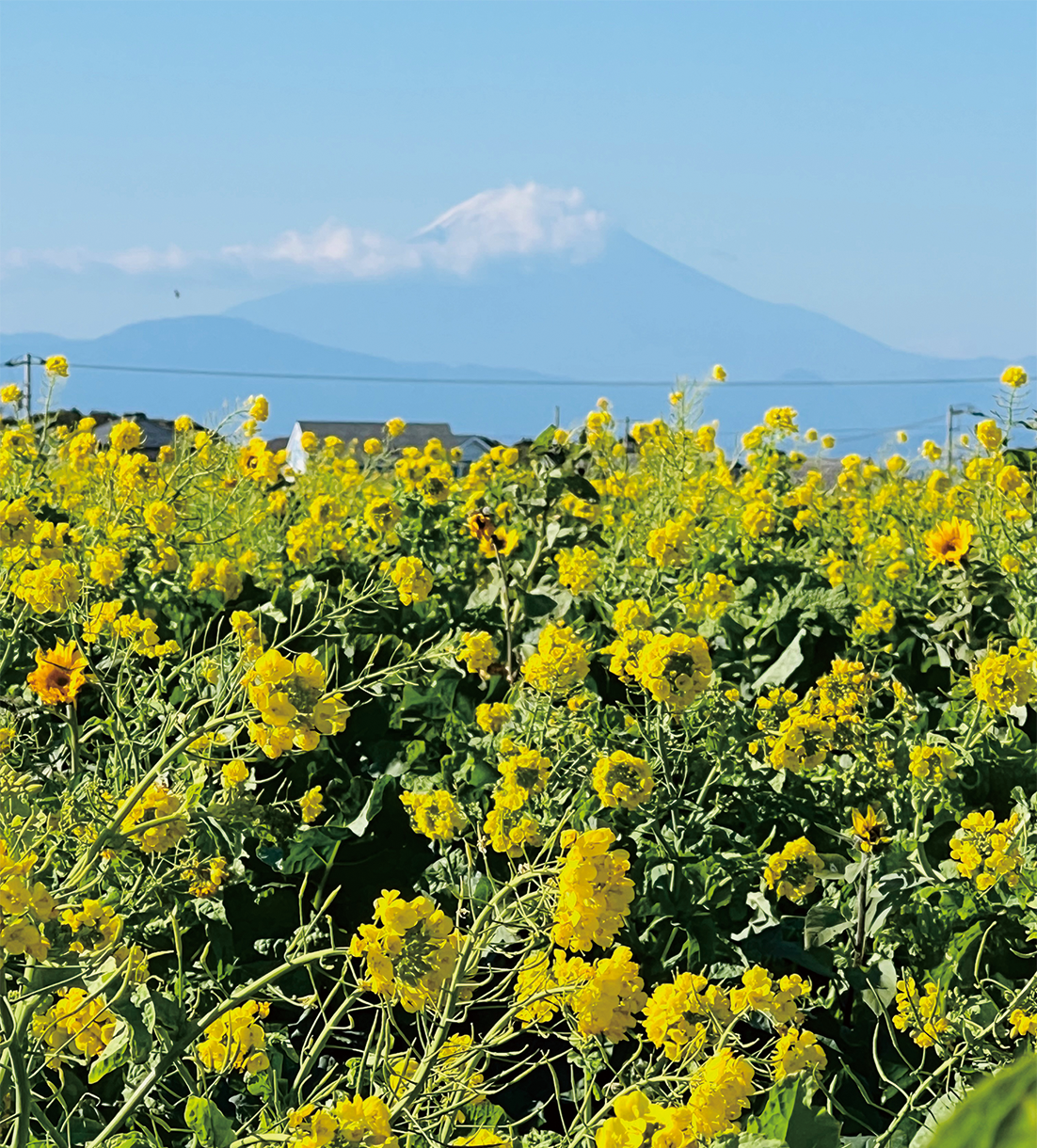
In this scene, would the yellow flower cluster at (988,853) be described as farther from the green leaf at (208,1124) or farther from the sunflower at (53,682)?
the sunflower at (53,682)

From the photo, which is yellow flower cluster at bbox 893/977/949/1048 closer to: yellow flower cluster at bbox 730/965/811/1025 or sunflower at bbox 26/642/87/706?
yellow flower cluster at bbox 730/965/811/1025

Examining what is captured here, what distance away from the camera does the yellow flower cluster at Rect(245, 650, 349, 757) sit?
1148mm

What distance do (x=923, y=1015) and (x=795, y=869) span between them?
44cm

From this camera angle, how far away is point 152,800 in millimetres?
1657

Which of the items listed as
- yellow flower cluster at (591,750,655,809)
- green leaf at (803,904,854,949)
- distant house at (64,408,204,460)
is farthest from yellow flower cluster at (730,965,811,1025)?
distant house at (64,408,204,460)

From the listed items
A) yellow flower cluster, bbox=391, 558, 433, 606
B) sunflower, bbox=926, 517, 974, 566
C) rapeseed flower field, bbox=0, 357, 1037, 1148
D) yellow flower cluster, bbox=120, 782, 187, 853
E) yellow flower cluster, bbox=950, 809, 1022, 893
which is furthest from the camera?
sunflower, bbox=926, 517, 974, 566

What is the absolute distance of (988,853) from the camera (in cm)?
196

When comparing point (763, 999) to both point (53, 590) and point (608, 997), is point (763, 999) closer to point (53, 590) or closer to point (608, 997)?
point (608, 997)

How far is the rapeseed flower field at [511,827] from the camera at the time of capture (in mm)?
1271

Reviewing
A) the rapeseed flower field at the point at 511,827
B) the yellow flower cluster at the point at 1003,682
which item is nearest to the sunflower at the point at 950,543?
the rapeseed flower field at the point at 511,827

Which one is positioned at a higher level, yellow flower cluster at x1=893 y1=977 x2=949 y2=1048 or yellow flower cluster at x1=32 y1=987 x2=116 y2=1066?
yellow flower cluster at x1=32 y1=987 x2=116 y2=1066

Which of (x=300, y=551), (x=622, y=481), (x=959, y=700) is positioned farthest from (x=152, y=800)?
(x=622, y=481)

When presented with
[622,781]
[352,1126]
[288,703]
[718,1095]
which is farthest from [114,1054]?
[622,781]

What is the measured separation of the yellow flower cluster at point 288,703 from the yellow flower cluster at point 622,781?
87 cm
